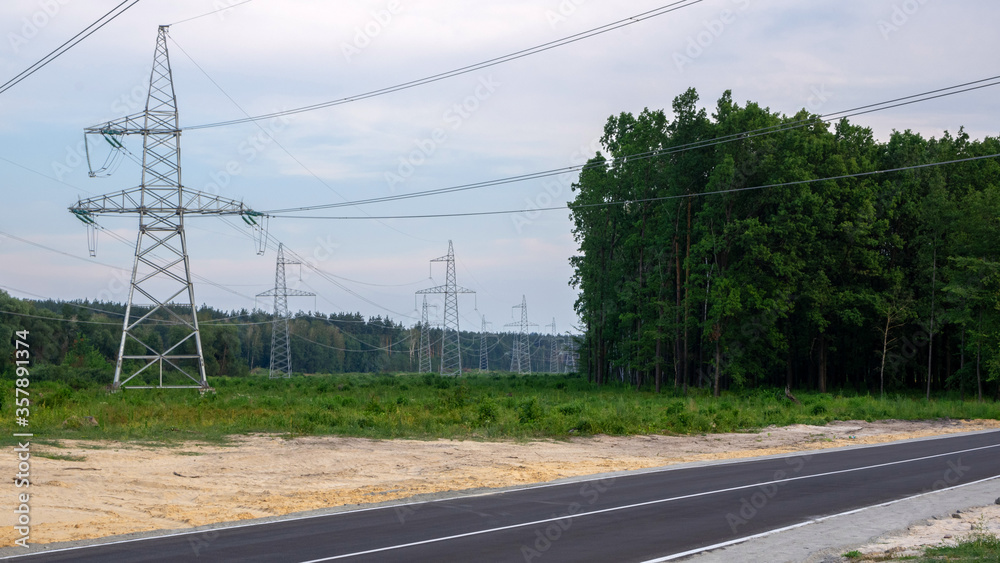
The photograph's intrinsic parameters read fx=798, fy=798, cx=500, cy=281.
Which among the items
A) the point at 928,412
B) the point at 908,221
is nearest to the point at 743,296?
the point at 928,412

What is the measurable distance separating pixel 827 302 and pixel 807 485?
40.3 metres

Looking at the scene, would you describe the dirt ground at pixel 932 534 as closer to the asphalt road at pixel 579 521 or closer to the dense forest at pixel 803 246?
the asphalt road at pixel 579 521

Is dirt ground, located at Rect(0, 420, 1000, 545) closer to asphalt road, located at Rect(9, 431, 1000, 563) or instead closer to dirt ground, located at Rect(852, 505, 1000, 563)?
asphalt road, located at Rect(9, 431, 1000, 563)

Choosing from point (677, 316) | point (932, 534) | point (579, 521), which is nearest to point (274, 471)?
point (579, 521)

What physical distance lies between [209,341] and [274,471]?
3175 inches

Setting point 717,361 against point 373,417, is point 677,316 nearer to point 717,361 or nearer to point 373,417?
point 717,361

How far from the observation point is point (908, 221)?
5934 centimetres

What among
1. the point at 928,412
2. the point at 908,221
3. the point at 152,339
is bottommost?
the point at 928,412

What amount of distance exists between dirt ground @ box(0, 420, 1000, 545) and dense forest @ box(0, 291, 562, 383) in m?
39.4

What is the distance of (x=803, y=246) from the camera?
178 feet

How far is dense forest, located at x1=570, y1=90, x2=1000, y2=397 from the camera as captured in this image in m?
51.6

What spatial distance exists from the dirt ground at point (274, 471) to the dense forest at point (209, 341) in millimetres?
39391

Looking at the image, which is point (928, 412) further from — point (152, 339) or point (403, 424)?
point (152, 339)

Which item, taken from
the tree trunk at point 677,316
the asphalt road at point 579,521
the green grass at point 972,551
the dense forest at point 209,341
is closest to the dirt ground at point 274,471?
the asphalt road at point 579,521
